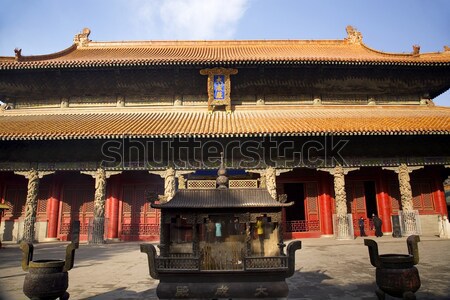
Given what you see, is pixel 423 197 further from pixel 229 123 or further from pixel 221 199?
pixel 221 199

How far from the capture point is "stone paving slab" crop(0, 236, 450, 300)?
466 cm

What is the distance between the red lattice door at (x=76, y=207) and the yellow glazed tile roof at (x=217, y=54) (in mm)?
5611

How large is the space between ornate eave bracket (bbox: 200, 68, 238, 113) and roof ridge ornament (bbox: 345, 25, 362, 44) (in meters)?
8.49

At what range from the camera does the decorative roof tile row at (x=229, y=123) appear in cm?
1042

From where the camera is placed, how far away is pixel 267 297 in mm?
3982

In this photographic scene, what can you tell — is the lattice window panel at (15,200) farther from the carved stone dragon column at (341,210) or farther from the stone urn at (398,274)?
the stone urn at (398,274)

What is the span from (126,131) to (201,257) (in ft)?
24.0

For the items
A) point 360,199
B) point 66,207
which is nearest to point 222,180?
point 360,199

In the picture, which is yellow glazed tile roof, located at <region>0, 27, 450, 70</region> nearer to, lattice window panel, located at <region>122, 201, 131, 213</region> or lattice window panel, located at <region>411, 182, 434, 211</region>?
lattice window panel, located at <region>411, 182, 434, 211</region>

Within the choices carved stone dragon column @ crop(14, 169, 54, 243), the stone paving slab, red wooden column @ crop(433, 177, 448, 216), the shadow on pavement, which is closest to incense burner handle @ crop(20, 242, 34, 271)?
the stone paving slab

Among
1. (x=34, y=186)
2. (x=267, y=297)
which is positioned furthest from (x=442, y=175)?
(x=34, y=186)

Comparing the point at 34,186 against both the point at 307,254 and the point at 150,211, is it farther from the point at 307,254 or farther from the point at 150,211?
the point at 307,254

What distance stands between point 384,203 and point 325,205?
283cm

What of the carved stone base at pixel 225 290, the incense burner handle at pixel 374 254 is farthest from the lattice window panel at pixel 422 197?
the carved stone base at pixel 225 290
